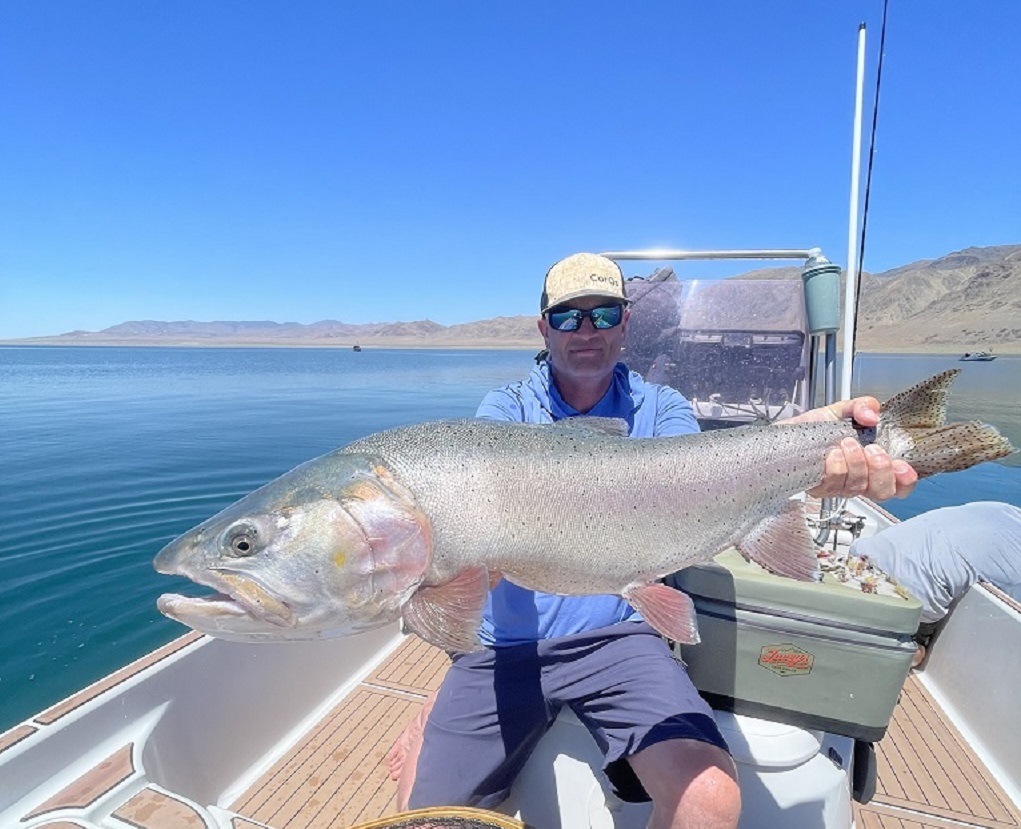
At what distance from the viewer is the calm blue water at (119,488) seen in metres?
6.91

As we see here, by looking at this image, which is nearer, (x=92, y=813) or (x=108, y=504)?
(x=92, y=813)

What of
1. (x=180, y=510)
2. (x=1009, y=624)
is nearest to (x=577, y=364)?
(x=1009, y=624)

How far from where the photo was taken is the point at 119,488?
1236cm

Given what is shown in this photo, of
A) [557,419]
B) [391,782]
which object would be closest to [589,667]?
[557,419]

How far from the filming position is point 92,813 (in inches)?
110

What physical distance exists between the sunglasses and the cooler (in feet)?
4.64

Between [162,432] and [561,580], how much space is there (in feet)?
65.4

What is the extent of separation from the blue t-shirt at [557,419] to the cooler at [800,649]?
0.48 metres

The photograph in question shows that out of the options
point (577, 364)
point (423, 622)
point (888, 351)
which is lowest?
point (888, 351)

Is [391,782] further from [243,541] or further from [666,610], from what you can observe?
[243,541]

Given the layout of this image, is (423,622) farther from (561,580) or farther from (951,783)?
(951,783)

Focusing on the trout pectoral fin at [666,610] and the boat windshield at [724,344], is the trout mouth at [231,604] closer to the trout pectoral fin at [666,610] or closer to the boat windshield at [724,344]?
the trout pectoral fin at [666,610]

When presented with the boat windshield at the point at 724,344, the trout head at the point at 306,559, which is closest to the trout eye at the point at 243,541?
the trout head at the point at 306,559

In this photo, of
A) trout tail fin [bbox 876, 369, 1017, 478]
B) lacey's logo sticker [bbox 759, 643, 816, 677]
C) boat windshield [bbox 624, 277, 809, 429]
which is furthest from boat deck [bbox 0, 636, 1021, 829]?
boat windshield [bbox 624, 277, 809, 429]
